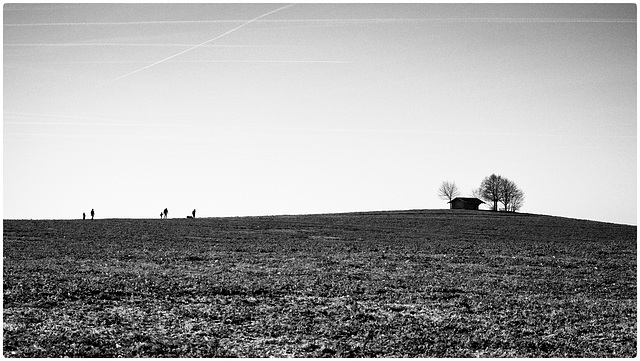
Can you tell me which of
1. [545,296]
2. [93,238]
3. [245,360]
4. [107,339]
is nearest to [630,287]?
[545,296]

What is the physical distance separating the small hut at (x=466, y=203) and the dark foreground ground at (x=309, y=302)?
334 feet

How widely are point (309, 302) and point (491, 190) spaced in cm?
12516

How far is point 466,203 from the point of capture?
13700 centimetres

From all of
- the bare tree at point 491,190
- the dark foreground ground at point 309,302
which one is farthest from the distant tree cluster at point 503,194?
the dark foreground ground at point 309,302

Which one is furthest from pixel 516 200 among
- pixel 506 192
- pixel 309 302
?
pixel 309 302

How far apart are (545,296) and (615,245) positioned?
101ft

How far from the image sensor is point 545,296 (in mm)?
20734

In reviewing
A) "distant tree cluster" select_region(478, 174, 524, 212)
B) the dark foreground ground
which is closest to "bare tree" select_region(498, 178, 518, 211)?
"distant tree cluster" select_region(478, 174, 524, 212)

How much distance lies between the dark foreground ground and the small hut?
10192 cm

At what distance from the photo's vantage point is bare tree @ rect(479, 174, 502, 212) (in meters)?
135

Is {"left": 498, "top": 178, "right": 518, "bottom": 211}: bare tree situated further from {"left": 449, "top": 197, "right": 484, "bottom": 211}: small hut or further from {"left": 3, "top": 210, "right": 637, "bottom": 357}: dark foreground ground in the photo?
{"left": 3, "top": 210, "right": 637, "bottom": 357}: dark foreground ground

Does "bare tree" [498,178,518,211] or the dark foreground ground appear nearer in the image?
the dark foreground ground

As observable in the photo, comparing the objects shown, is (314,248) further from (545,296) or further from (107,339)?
(107,339)

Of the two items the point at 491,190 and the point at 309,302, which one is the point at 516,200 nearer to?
the point at 491,190
